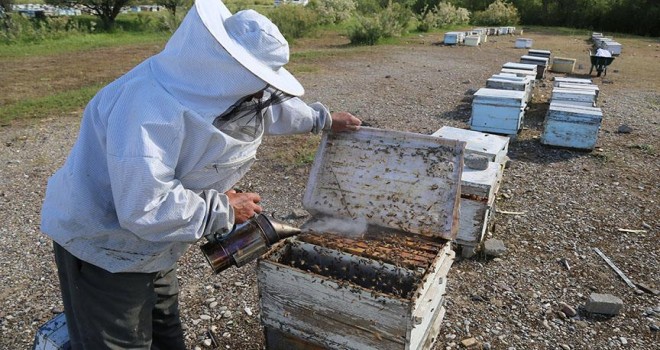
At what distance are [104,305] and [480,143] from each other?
3.24m

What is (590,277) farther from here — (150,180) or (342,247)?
(150,180)

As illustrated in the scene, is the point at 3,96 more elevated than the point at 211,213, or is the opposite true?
the point at 211,213

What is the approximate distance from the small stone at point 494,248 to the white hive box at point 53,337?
118 inches

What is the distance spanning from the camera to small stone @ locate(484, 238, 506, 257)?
3.73m

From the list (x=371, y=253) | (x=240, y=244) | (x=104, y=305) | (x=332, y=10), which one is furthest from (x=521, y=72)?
(x=332, y=10)

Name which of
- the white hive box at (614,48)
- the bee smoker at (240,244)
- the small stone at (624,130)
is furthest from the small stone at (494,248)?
the white hive box at (614,48)

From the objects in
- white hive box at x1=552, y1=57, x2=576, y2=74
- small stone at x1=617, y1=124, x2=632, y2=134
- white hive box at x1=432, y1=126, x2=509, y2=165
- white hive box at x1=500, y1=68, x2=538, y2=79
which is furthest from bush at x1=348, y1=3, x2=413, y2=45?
white hive box at x1=432, y1=126, x2=509, y2=165

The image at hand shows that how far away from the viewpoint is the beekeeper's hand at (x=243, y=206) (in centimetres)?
185

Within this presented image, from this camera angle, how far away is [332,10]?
23672 millimetres

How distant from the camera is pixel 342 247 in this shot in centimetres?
218

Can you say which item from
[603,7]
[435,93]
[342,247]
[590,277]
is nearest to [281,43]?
[342,247]

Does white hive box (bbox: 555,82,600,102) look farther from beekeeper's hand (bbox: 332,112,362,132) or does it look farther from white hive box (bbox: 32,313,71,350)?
white hive box (bbox: 32,313,71,350)

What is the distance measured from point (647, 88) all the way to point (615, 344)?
9963 millimetres

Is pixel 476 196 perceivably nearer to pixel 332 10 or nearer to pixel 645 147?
pixel 645 147
